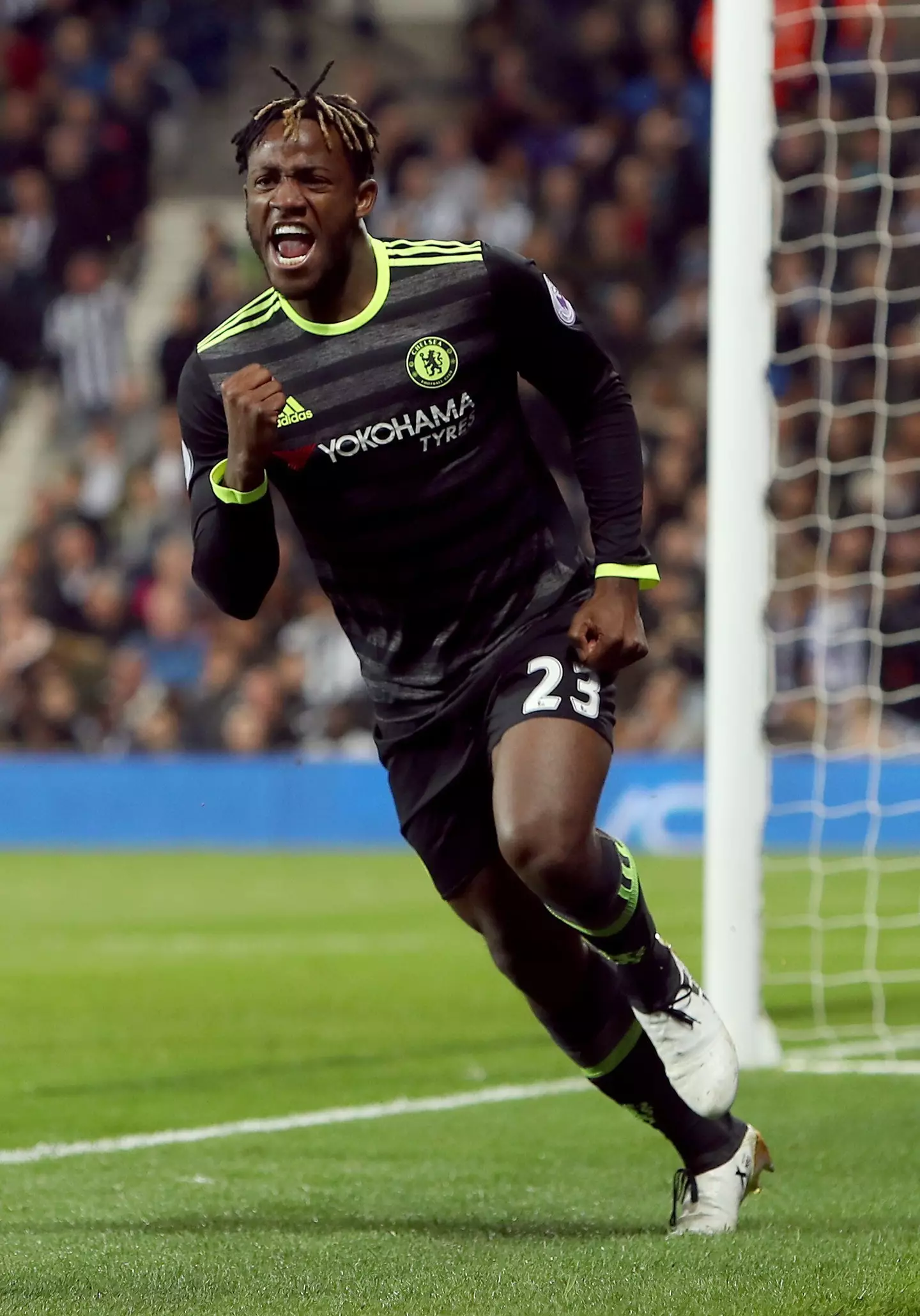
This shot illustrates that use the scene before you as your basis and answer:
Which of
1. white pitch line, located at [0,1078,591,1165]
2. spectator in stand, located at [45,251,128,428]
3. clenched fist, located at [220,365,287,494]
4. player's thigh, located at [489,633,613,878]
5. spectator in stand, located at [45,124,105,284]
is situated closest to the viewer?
clenched fist, located at [220,365,287,494]

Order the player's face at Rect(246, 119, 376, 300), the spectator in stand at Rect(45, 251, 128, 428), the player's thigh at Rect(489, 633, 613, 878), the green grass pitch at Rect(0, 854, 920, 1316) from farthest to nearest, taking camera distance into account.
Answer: the spectator in stand at Rect(45, 251, 128, 428)
the player's face at Rect(246, 119, 376, 300)
the player's thigh at Rect(489, 633, 613, 878)
the green grass pitch at Rect(0, 854, 920, 1316)

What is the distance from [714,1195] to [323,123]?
2.10m

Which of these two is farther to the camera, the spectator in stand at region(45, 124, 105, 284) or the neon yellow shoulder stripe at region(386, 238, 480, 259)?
the spectator in stand at region(45, 124, 105, 284)

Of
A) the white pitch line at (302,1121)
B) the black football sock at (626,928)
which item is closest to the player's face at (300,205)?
the black football sock at (626,928)

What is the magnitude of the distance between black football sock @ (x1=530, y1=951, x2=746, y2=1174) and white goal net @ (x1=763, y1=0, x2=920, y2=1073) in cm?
525

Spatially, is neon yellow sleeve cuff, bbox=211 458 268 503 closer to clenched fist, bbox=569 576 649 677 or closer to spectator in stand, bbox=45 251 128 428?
clenched fist, bbox=569 576 649 677

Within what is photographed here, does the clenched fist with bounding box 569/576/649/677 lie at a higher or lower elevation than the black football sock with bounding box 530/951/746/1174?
higher

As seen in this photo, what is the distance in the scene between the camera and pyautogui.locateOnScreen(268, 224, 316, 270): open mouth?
151 inches

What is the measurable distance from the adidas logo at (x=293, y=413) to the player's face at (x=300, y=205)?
7.6 inches

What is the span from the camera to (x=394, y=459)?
157 inches

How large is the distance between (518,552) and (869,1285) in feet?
4.89

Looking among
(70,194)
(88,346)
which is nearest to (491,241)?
(88,346)

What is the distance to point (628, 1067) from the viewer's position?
13.4ft

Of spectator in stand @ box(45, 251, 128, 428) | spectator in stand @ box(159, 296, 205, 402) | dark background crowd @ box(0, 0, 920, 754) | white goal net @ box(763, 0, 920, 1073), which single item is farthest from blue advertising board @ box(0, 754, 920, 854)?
spectator in stand @ box(45, 251, 128, 428)
